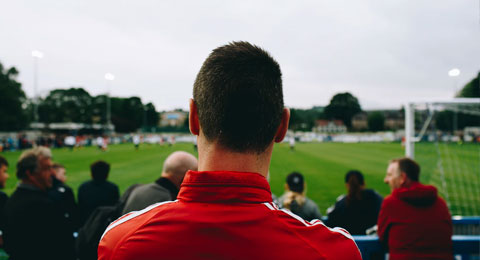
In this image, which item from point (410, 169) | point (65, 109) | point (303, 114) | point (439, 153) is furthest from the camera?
point (65, 109)

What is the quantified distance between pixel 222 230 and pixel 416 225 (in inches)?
127

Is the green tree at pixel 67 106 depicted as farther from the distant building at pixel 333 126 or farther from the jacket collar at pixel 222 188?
the jacket collar at pixel 222 188

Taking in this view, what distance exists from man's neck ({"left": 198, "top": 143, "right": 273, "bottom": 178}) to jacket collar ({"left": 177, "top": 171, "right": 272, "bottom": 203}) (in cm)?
7

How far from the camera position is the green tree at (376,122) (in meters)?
24.3

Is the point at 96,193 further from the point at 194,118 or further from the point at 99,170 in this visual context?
the point at 194,118

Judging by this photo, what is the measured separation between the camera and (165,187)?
11.3ft

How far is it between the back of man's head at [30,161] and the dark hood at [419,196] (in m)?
4.47

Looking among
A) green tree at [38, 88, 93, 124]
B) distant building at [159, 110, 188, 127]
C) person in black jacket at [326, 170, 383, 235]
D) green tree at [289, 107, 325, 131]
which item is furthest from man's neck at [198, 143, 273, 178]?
green tree at [38, 88, 93, 124]

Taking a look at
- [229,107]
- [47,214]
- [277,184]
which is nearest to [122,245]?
[229,107]

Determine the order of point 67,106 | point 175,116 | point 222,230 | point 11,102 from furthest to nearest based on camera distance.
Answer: point 67,106 → point 11,102 → point 175,116 → point 222,230

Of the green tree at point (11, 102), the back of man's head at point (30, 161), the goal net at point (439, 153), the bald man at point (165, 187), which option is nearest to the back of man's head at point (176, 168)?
the bald man at point (165, 187)

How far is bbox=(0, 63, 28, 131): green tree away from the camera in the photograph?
52.8 meters

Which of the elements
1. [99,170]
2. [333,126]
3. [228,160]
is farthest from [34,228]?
[333,126]

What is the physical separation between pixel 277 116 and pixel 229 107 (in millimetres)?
191
